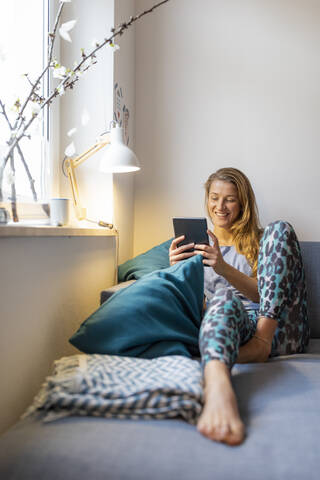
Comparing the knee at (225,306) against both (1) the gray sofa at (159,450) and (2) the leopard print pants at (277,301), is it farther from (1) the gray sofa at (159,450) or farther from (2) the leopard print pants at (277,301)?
(1) the gray sofa at (159,450)

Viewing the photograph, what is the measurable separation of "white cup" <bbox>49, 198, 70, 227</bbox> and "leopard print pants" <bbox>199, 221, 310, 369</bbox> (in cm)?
54

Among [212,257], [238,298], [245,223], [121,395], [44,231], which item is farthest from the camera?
[245,223]

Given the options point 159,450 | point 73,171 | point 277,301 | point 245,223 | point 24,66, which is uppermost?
point 24,66

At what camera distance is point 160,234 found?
222 cm

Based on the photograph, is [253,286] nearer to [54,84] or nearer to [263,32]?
[54,84]

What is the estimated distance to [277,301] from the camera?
1241mm

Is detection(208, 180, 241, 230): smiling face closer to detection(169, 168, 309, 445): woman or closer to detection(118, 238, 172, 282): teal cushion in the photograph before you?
detection(169, 168, 309, 445): woman

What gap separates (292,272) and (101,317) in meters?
0.58

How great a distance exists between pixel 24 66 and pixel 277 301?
3.71ft

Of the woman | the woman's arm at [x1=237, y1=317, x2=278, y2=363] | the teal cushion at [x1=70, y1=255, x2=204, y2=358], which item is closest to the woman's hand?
the woman

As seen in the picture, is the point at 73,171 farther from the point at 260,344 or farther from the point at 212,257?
the point at 260,344

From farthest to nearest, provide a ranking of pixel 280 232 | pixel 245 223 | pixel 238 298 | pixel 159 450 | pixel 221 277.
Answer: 1. pixel 245 223
2. pixel 221 277
3. pixel 280 232
4. pixel 238 298
5. pixel 159 450

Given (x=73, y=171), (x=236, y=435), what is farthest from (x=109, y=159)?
(x=236, y=435)

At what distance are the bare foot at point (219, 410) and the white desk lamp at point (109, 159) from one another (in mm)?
821
